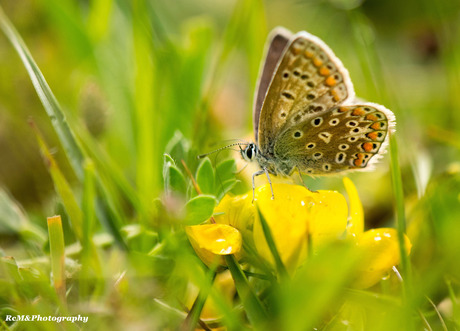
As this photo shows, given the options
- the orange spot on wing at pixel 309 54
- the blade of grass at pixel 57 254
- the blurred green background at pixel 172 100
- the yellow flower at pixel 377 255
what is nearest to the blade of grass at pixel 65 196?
the blurred green background at pixel 172 100

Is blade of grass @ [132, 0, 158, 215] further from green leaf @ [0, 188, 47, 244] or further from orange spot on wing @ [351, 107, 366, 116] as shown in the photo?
orange spot on wing @ [351, 107, 366, 116]

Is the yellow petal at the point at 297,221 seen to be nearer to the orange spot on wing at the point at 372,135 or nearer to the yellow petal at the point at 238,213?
the yellow petal at the point at 238,213

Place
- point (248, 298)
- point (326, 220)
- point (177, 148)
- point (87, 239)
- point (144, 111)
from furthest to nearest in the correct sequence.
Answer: point (144, 111), point (177, 148), point (87, 239), point (326, 220), point (248, 298)

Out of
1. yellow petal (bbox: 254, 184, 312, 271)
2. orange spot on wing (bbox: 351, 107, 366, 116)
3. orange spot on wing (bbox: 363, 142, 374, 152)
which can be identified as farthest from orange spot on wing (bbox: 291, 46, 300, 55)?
yellow petal (bbox: 254, 184, 312, 271)

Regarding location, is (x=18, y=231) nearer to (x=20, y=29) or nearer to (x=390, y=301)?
(x=390, y=301)

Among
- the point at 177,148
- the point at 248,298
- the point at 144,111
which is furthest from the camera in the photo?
the point at 144,111

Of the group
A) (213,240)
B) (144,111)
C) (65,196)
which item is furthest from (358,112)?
(65,196)

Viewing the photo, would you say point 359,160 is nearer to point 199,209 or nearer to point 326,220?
point 326,220
